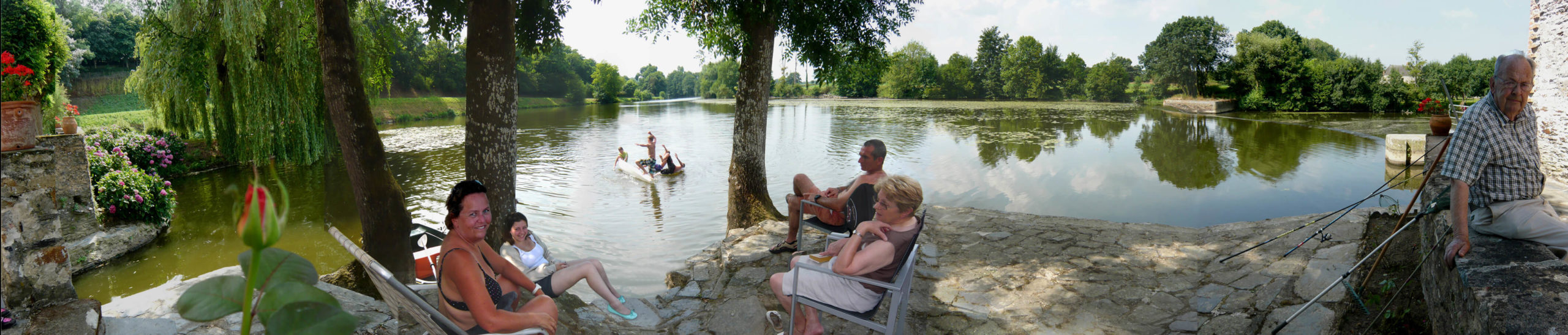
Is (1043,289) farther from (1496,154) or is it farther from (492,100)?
(492,100)

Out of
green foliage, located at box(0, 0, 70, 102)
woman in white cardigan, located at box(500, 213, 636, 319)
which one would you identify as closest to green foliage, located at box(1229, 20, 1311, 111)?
woman in white cardigan, located at box(500, 213, 636, 319)

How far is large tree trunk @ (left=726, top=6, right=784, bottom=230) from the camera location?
7.21 metres

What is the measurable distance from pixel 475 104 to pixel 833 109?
38.8m

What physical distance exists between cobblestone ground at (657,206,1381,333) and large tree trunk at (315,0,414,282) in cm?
247

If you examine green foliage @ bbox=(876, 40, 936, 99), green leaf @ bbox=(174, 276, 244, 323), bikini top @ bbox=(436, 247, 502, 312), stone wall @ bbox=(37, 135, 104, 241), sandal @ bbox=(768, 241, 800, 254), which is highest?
green foliage @ bbox=(876, 40, 936, 99)

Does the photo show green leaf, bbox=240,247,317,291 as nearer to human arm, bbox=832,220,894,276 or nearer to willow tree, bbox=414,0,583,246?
human arm, bbox=832,220,894,276

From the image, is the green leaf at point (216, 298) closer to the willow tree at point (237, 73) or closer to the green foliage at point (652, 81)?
the willow tree at point (237, 73)

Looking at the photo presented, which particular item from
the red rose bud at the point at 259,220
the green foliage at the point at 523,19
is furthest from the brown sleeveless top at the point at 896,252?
the green foliage at the point at 523,19

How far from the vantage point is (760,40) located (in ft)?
23.6

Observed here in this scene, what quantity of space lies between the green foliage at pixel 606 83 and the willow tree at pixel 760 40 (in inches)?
2622

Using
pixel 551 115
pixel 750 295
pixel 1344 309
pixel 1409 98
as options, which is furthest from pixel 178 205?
pixel 1409 98

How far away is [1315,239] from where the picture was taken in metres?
5.18

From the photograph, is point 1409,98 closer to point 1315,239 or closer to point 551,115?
point 1315,239

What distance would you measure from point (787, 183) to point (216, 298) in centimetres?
1139
